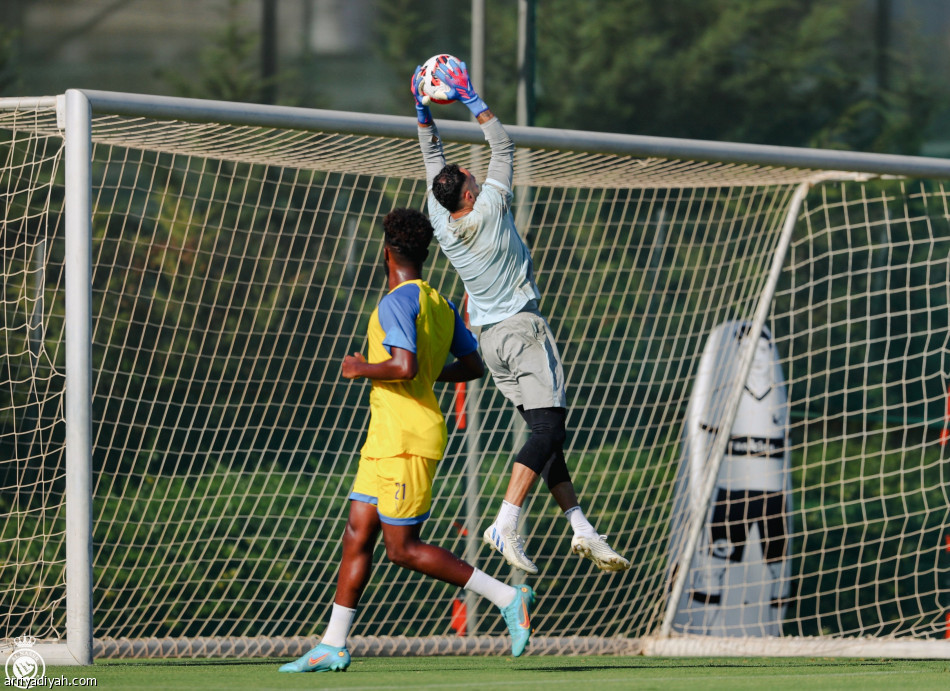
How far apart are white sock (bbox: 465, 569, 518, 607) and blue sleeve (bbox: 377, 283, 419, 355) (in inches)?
35.4

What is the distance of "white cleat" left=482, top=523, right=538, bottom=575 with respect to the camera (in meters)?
4.80

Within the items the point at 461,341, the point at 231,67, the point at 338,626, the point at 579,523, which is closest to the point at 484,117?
the point at 461,341

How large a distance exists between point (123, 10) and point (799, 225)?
613 cm

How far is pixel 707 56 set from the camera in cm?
1212

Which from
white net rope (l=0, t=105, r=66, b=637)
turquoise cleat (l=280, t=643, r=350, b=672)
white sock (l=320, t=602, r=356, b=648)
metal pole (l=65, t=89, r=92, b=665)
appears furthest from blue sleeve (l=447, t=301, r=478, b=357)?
white net rope (l=0, t=105, r=66, b=637)

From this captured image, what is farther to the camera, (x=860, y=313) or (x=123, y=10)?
(x=860, y=313)

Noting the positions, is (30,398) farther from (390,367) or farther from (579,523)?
(579,523)

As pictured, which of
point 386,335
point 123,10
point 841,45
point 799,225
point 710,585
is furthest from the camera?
point 841,45

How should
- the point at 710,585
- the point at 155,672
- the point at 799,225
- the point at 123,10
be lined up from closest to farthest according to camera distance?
the point at 155,672, the point at 710,585, the point at 123,10, the point at 799,225

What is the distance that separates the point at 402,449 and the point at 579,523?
0.81 meters

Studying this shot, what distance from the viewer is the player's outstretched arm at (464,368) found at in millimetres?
5039

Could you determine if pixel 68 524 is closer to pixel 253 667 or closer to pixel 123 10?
pixel 253 667

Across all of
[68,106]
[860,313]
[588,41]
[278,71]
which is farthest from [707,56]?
[68,106]
